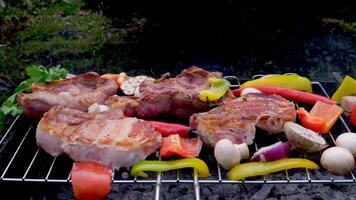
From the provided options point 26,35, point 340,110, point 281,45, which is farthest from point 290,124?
point 26,35

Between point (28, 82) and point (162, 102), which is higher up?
point (162, 102)

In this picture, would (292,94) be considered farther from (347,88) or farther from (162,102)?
(162,102)

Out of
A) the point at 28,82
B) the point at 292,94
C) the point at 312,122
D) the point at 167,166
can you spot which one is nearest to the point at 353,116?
the point at 312,122

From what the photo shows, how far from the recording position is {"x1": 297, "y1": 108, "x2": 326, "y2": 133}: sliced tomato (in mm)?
3420

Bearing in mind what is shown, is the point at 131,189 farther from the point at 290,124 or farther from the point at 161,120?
the point at 290,124

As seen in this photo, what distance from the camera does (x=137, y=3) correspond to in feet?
20.2

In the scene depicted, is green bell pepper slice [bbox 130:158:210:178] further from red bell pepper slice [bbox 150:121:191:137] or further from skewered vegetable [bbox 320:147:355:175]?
skewered vegetable [bbox 320:147:355:175]

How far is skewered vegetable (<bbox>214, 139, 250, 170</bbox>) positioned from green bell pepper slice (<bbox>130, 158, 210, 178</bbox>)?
0.33 feet

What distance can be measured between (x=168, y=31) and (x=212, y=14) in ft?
1.99

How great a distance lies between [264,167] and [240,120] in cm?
37

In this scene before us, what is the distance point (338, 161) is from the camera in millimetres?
2986

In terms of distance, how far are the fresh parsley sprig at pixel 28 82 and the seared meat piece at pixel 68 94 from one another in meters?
0.11

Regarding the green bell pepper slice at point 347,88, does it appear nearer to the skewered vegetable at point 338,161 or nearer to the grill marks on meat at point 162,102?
the skewered vegetable at point 338,161

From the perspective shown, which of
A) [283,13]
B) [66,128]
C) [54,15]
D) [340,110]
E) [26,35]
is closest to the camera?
[66,128]
